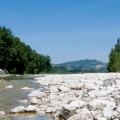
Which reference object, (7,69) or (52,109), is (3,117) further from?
(7,69)

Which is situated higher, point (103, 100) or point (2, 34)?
point (2, 34)

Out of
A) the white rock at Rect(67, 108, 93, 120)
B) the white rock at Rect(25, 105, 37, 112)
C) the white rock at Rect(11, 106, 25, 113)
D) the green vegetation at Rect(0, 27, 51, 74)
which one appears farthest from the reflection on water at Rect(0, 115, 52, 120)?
the green vegetation at Rect(0, 27, 51, 74)

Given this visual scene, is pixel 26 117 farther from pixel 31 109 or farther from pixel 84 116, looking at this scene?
pixel 84 116

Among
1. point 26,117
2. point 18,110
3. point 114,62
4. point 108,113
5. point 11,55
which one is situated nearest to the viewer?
point 108,113

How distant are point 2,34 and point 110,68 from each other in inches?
1180

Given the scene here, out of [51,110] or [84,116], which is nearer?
[84,116]

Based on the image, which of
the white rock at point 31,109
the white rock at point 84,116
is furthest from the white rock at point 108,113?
the white rock at point 31,109

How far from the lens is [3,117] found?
842 inches

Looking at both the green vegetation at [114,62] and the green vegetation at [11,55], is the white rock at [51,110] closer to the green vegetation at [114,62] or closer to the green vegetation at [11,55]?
the green vegetation at [11,55]

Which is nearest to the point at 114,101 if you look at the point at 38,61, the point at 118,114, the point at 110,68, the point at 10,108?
the point at 118,114

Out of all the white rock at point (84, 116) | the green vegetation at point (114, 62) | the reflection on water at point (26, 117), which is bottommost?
the reflection on water at point (26, 117)

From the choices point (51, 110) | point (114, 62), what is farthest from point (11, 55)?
point (51, 110)

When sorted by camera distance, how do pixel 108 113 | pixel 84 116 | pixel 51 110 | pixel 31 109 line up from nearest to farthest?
pixel 108 113 → pixel 84 116 → pixel 51 110 → pixel 31 109

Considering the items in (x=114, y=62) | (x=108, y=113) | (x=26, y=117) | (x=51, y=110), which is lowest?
(x=26, y=117)
